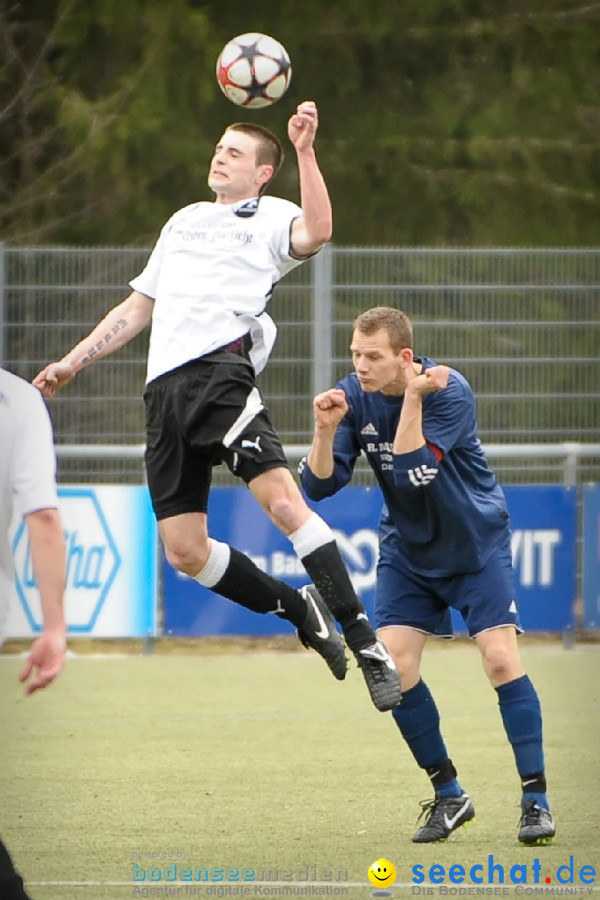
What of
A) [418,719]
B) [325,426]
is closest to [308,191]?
[325,426]

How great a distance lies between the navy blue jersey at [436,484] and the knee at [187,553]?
48 cm

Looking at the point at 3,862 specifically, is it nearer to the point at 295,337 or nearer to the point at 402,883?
the point at 402,883

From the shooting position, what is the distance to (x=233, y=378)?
5.96 m

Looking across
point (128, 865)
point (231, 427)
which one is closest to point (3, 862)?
point (128, 865)

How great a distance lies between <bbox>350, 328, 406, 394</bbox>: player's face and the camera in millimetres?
5816

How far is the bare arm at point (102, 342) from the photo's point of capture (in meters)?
6.05

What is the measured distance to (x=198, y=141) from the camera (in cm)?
1709

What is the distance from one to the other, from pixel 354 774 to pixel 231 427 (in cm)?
218

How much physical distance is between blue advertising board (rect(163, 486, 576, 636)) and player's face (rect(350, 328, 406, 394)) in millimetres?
5781

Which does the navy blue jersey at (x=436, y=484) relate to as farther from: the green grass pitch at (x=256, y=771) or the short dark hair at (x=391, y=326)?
the green grass pitch at (x=256, y=771)

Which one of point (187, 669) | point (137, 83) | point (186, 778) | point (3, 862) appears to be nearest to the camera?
point (3, 862)

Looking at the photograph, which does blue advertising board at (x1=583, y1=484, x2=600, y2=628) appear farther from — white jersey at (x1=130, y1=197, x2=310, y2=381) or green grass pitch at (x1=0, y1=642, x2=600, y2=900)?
white jersey at (x1=130, y1=197, x2=310, y2=381)

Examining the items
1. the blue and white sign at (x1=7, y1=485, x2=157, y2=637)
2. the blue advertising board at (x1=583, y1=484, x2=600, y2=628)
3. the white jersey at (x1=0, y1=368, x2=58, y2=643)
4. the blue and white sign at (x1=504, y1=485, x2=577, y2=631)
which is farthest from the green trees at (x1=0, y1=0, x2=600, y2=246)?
the white jersey at (x1=0, y1=368, x2=58, y2=643)

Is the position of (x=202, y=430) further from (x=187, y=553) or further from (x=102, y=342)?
(x=102, y=342)
